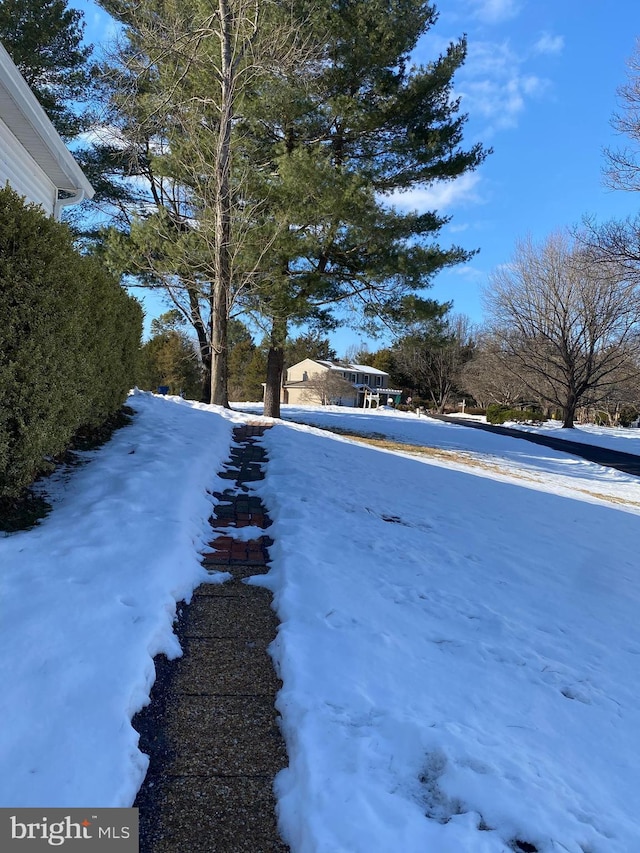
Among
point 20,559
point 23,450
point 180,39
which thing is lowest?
point 20,559

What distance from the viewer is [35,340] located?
3.11 meters

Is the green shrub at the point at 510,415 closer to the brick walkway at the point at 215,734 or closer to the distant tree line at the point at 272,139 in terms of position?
the distant tree line at the point at 272,139

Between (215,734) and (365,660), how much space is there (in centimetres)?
75

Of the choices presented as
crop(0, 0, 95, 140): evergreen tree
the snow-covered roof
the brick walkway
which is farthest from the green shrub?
the brick walkway

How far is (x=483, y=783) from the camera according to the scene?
1815mm

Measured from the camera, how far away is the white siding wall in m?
5.71

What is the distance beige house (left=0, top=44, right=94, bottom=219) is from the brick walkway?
4670 millimetres

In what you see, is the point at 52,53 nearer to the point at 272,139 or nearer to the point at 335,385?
the point at 272,139

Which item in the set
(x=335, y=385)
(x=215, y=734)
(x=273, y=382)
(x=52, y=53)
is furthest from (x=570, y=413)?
(x=215, y=734)

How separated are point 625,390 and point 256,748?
31364 mm

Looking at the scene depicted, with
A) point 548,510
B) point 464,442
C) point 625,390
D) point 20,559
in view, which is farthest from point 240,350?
point 20,559

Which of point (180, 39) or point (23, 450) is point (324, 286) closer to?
point (180, 39)

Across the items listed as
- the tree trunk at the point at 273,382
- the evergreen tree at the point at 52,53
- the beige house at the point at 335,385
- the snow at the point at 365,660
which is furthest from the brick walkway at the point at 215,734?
the beige house at the point at 335,385

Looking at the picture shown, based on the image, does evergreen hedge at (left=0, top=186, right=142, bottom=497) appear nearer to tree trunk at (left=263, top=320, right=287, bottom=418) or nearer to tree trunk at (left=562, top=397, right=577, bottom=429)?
tree trunk at (left=263, top=320, right=287, bottom=418)
